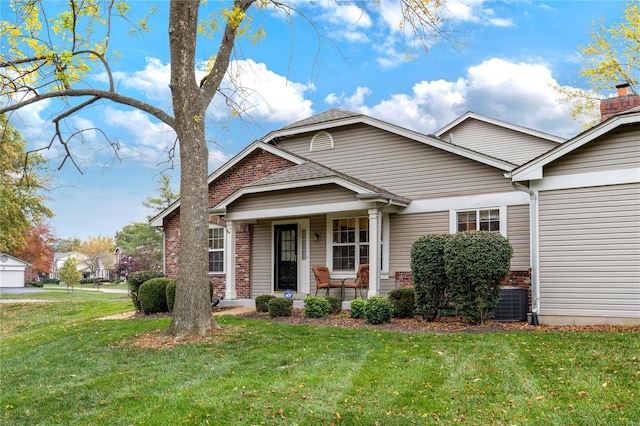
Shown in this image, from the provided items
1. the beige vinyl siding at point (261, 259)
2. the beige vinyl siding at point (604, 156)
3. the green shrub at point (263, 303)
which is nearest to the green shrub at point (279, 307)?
the green shrub at point (263, 303)

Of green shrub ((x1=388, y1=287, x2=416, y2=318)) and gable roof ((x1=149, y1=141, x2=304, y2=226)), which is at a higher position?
gable roof ((x1=149, y1=141, x2=304, y2=226))

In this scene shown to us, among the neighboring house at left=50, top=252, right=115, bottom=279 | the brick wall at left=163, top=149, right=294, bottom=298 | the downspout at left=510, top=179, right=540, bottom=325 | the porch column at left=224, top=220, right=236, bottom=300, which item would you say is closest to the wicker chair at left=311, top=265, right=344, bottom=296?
the porch column at left=224, top=220, right=236, bottom=300

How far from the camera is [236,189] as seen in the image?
1614 centimetres

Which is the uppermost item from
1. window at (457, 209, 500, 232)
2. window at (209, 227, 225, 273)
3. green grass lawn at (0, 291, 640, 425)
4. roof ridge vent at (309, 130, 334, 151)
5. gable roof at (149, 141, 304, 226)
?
roof ridge vent at (309, 130, 334, 151)

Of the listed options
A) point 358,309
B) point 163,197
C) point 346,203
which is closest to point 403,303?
point 358,309

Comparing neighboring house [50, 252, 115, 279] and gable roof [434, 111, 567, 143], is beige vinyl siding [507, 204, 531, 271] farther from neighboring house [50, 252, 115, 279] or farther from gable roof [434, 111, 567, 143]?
neighboring house [50, 252, 115, 279]

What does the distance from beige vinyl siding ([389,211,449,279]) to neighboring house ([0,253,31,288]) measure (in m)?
37.8

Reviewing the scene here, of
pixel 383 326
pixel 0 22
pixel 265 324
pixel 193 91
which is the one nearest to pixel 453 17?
pixel 193 91

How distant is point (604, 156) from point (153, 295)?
34.7ft

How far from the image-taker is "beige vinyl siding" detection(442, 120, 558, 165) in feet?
55.8

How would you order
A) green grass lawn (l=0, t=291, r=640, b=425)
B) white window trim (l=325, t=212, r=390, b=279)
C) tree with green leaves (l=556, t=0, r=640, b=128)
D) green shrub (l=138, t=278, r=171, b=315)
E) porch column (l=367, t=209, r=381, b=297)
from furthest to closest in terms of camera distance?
1. tree with green leaves (l=556, t=0, r=640, b=128)
2. white window trim (l=325, t=212, r=390, b=279)
3. green shrub (l=138, t=278, r=171, b=315)
4. porch column (l=367, t=209, r=381, b=297)
5. green grass lawn (l=0, t=291, r=640, b=425)

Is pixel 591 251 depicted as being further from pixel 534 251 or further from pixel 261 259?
pixel 261 259

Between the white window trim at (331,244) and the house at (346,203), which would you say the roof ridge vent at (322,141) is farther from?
the white window trim at (331,244)

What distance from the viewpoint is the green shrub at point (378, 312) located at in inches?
390
